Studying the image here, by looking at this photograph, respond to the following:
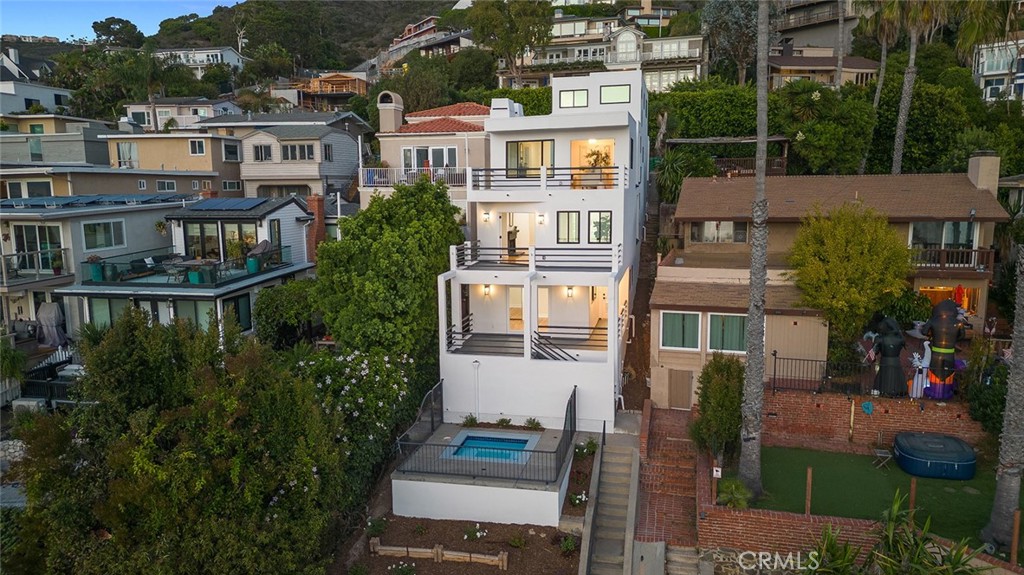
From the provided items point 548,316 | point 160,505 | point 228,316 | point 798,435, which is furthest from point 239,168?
point 798,435

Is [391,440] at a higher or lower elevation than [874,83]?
lower

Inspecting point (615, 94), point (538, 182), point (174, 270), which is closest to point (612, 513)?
point (538, 182)

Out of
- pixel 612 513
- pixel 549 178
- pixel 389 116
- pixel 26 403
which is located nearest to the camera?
pixel 612 513

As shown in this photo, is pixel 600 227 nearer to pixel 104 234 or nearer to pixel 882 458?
pixel 882 458

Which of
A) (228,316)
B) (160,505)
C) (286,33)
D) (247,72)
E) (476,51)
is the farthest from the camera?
(286,33)

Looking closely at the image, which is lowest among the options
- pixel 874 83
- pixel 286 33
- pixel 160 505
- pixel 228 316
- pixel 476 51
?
pixel 160 505

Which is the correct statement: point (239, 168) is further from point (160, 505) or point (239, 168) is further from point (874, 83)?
point (874, 83)

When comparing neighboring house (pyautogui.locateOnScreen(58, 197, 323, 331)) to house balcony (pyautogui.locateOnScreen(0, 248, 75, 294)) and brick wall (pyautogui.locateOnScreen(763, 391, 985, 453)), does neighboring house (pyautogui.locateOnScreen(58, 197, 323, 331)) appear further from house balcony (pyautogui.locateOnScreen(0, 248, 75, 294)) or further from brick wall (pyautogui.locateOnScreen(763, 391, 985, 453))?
brick wall (pyautogui.locateOnScreen(763, 391, 985, 453))

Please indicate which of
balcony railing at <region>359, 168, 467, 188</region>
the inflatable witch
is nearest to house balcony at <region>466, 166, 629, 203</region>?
balcony railing at <region>359, 168, 467, 188</region>
